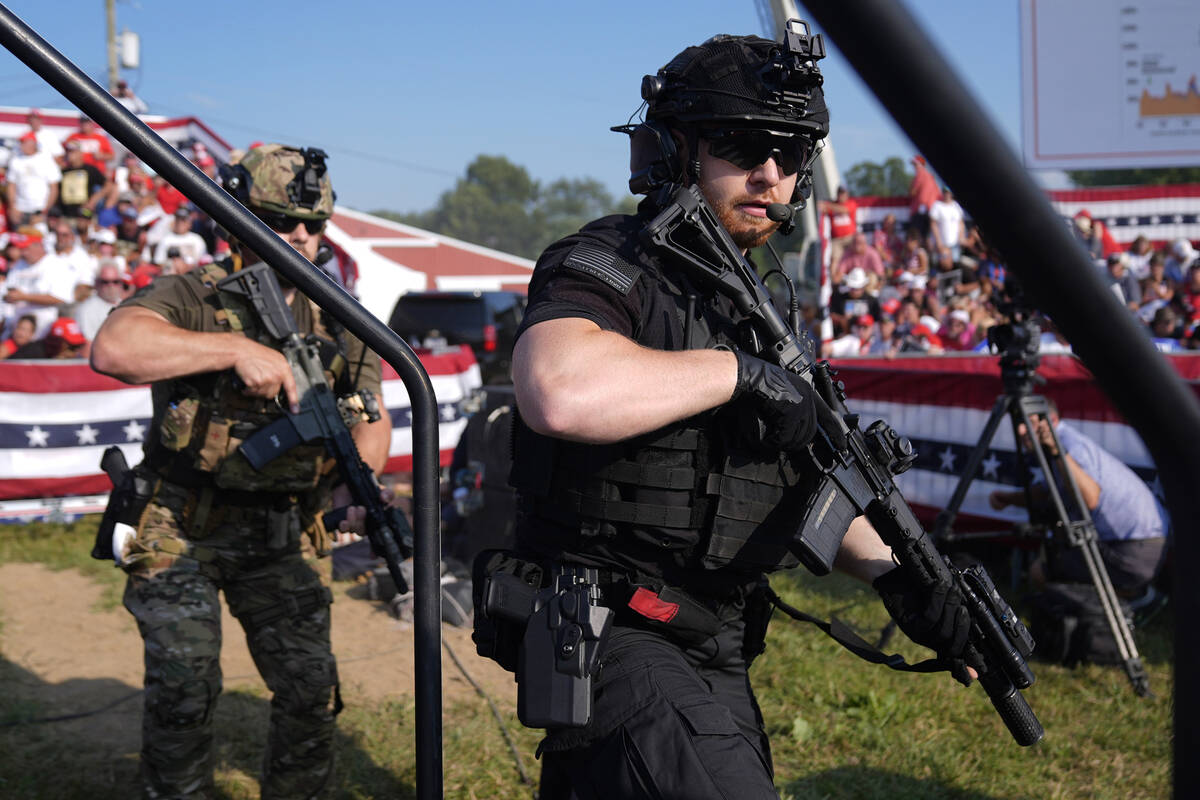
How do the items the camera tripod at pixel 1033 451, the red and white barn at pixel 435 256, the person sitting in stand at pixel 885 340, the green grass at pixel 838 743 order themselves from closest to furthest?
the green grass at pixel 838 743 < the camera tripod at pixel 1033 451 < the person sitting in stand at pixel 885 340 < the red and white barn at pixel 435 256

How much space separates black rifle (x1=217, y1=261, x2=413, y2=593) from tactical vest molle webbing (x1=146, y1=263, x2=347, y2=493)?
0.07 metres

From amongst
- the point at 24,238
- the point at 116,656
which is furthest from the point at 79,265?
the point at 116,656

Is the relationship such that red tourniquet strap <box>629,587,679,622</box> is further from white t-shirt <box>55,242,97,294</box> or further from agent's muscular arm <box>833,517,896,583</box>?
white t-shirt <box>55,242,97,294</box>

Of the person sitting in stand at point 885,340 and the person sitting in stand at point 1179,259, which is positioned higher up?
the person sitting in stand at point 1179,259

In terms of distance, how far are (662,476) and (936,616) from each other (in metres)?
0.80

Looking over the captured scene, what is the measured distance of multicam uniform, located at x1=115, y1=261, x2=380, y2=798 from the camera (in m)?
3.18

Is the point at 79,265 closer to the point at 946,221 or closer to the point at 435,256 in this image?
the point at 946,221

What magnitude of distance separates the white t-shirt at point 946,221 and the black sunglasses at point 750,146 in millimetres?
12859

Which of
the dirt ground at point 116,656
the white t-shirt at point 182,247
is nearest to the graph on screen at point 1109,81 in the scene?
the dirt ground at point 116,656

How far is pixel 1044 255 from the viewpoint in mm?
659

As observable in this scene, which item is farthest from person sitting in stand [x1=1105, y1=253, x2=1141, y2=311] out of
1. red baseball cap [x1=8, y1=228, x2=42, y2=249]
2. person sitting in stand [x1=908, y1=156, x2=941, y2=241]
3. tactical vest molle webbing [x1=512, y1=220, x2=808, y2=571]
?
red baseball cap [x1=8, y1=228, x2=42, y2=249]

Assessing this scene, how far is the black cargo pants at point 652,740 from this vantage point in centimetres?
187

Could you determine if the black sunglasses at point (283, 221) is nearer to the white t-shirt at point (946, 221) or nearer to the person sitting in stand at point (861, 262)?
the person sitting in stand at point (861, 262)

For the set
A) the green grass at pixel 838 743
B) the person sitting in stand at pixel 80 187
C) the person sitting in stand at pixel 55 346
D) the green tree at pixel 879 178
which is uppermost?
the green tree at pixel 879 178
